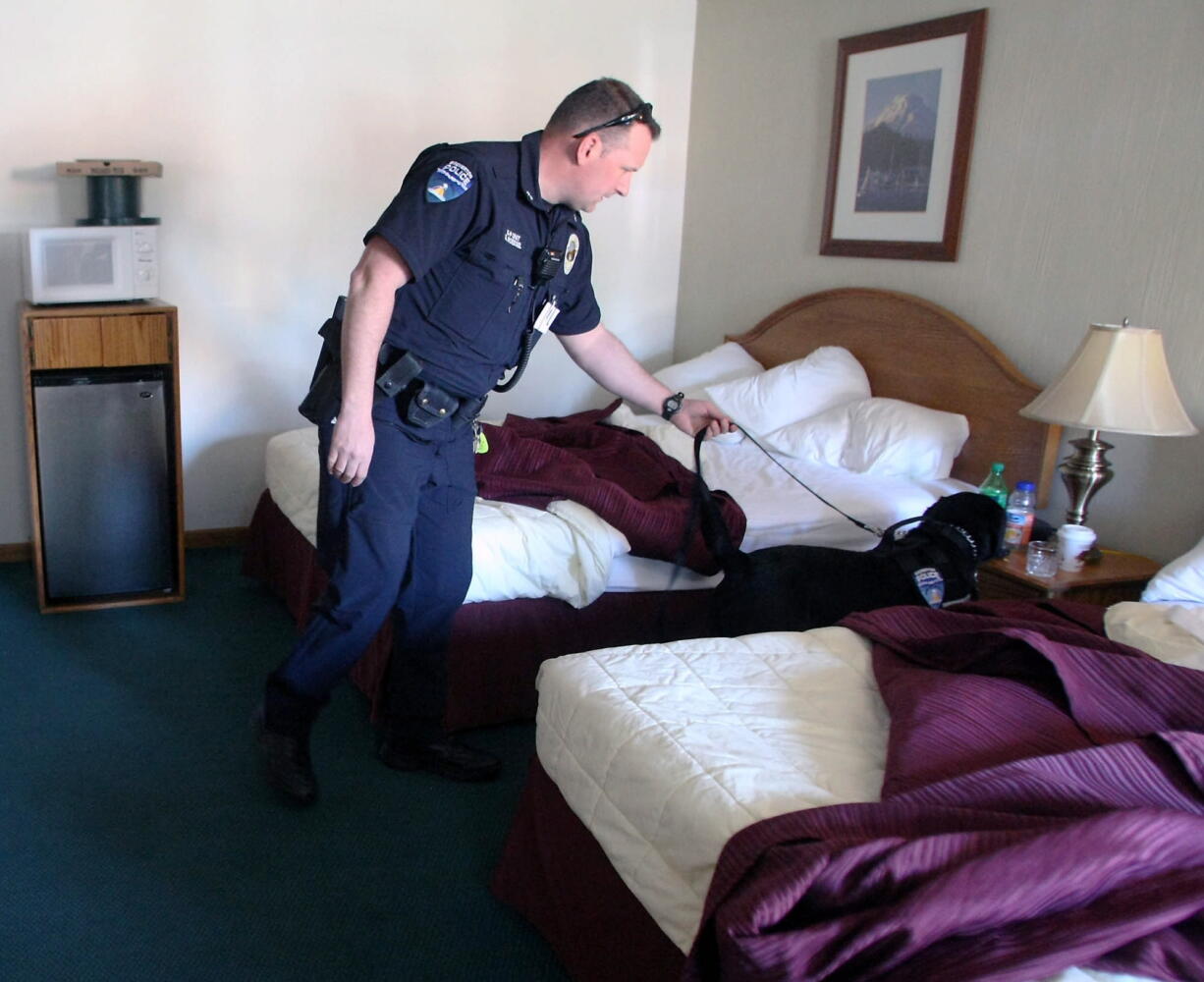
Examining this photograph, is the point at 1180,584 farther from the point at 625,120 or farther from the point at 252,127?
the point at 252,127

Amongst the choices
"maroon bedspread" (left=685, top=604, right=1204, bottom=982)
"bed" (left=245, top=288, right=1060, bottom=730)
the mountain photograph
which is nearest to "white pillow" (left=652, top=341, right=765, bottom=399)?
"bed" (left=245, top=288, right=1060, bottom=730)

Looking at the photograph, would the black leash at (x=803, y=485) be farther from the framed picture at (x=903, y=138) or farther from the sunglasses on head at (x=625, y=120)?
the framed picture at (x=903, y=138)

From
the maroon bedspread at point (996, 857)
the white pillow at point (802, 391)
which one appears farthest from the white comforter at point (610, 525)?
the maroon bedspread at point (996, 857)

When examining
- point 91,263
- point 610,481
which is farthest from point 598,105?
point 91,263

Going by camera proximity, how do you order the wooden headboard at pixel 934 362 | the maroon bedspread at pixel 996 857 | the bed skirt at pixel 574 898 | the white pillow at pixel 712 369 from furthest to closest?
the white pillow at pixel 712 369 → the wooden headboard at pixel 934 362 → the bed skirt at pixel 574 898 → the maroon bedspread at pixel 996 857

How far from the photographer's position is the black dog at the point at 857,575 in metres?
2.52

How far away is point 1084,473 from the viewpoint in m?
2.69

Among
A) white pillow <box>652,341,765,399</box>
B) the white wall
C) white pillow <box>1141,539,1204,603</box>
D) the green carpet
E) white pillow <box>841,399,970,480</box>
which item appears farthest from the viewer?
white pillow <box>652,341,765,399</box>

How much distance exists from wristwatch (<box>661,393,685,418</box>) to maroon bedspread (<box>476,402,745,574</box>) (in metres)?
0.35

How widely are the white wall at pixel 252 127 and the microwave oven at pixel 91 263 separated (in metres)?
0.42

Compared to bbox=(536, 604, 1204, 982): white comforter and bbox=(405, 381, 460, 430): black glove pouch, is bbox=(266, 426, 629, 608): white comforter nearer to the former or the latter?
bbox=(405, 381, 460, 430): black glove pouch

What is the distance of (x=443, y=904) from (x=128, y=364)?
2.09 metres

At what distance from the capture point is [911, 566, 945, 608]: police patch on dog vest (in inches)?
97.9

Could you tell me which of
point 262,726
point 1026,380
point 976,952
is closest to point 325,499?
point 262,726
